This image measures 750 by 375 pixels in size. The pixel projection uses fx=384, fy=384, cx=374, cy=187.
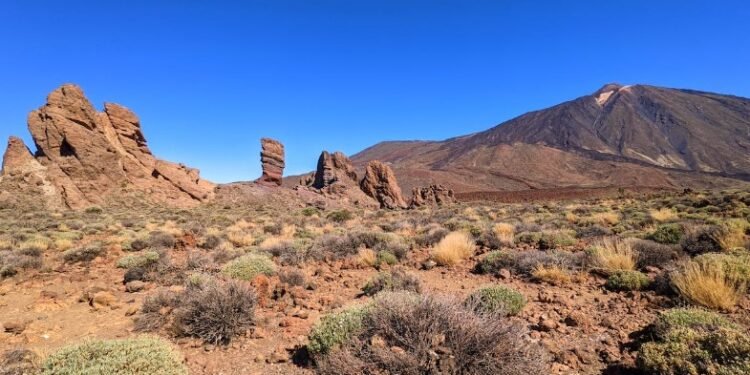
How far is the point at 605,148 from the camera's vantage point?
122 m

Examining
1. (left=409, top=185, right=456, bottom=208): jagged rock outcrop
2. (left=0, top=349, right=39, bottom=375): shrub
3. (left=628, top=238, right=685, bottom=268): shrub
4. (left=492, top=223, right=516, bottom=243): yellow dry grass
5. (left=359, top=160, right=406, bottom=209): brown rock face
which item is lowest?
(left=628, top=238, right=685, bottom=268): shrub

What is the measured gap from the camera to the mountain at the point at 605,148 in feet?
272

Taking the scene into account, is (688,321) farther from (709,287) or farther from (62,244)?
(62,244)

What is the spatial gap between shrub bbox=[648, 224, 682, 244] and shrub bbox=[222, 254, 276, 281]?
855cm

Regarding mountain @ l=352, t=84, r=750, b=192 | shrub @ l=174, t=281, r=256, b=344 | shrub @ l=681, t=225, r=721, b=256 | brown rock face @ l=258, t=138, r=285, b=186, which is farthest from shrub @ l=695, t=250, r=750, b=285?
mountain @ l=352, t=84, r=750, b=192

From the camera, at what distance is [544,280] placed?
21.8 ft

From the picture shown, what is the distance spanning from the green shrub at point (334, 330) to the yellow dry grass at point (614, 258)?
15.9ft

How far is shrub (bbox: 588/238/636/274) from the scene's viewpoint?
662cm

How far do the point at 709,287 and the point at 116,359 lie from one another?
6.34 meters

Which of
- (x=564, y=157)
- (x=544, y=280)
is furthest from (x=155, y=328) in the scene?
(x=564, y=157)

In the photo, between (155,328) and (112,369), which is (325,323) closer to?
(112,369)

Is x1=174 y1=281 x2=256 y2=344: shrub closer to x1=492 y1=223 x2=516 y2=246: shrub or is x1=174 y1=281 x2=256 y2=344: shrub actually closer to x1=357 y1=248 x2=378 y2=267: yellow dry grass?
x1=357 y1=248 x2=378 y2=267: yellow dry grass

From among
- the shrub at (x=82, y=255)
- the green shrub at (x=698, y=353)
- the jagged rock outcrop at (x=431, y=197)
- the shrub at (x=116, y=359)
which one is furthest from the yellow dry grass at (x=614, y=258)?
the jagged rock outcrop at (x=431, y=197)

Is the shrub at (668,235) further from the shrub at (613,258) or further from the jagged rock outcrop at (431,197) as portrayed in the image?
the jagged rock outcrop at (431,197)
